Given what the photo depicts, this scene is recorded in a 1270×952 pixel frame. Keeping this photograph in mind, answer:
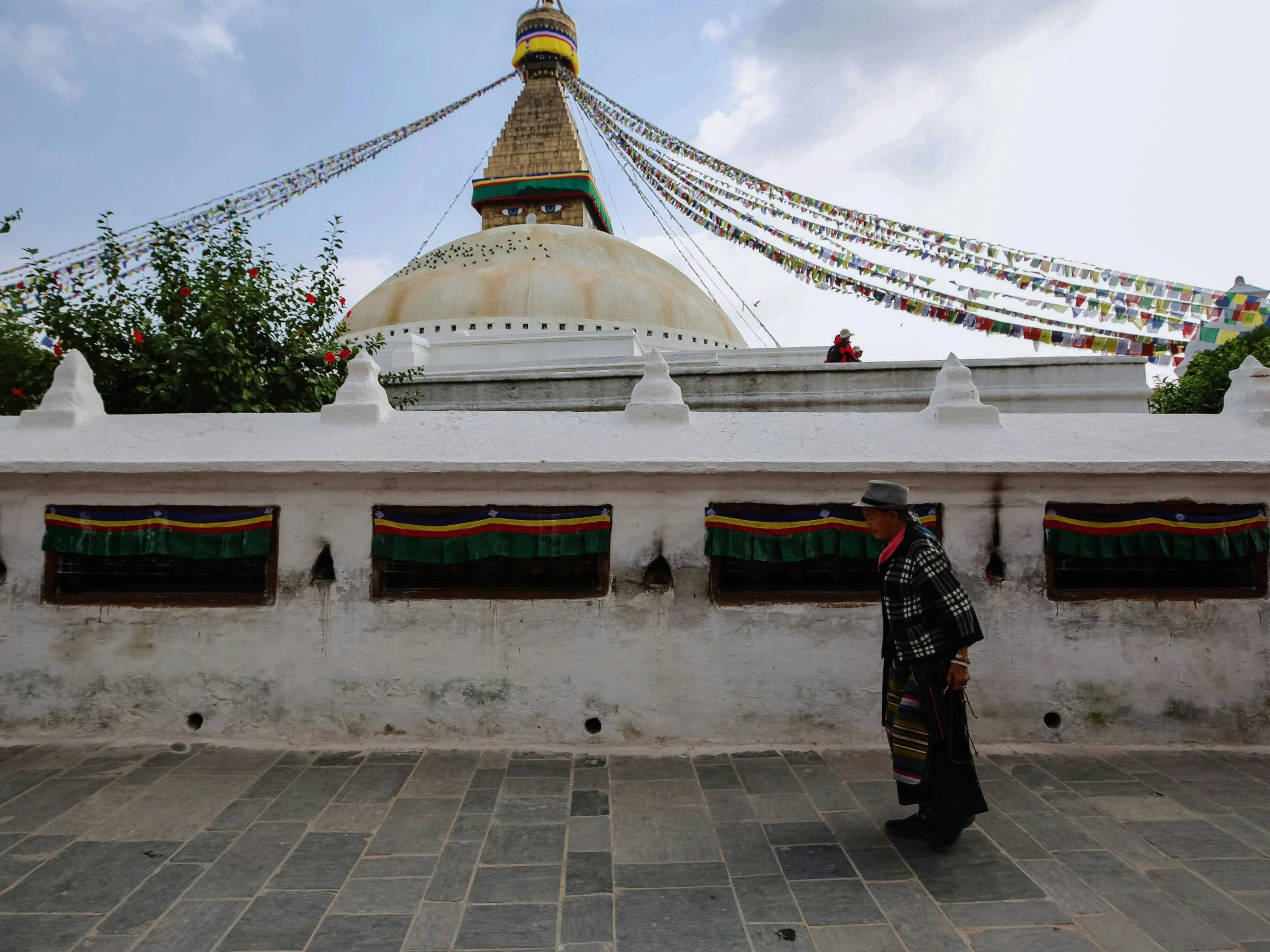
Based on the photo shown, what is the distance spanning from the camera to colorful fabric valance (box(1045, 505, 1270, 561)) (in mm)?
4371

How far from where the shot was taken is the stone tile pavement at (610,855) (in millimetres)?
2539

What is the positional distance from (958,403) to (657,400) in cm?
203

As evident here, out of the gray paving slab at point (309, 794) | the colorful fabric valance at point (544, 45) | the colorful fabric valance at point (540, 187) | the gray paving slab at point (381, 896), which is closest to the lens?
the gray paving slab at point (381, 896)

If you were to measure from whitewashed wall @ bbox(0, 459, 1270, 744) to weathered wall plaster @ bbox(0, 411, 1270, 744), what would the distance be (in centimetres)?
1

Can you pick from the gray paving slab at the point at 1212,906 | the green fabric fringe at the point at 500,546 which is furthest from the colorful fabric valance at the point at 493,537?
the gray paving slab at the point at 1212,906

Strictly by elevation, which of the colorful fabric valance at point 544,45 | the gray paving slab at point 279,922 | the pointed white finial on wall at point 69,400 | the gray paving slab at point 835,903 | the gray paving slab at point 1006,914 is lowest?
the gray paving slab at point 279,922

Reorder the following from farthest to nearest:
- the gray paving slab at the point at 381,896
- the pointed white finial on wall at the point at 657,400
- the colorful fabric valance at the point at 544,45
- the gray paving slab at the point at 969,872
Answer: the colorful fabric valance at the point at 544,45 < the pointed white finial on wall at the point at 657,400 < the gray paving slab at the point at 969,872 < the gray paving slab at the point at 381,896

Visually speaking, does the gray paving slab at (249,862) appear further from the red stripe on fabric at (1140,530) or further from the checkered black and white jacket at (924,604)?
the red stripe on fabric at (1140,530)

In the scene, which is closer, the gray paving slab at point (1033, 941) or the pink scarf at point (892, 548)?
the gray paving slab at point (1033, 941)

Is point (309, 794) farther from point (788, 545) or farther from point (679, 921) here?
point (788, 545)

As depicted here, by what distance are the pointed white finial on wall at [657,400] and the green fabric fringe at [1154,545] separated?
237 centimetres

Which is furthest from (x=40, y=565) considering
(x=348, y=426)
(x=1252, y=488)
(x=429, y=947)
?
(x=1252, y=488)

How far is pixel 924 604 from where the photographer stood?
305 centimetres

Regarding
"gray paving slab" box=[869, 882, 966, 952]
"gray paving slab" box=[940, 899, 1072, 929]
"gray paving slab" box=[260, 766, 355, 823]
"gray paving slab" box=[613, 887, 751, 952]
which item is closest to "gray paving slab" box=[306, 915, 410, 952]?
"gray paving slab" box=[613, 887, 751, 952]
